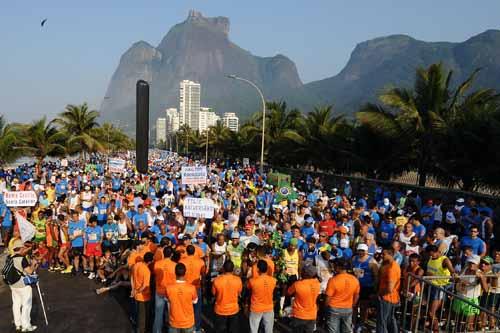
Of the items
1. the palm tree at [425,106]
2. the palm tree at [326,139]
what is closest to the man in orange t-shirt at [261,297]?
the palm tree at [425,106]

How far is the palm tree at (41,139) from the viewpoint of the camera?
Answer: 86.4ft

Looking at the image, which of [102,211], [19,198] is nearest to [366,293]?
[102,211]

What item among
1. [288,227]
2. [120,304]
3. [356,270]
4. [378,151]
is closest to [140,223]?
[120,304]

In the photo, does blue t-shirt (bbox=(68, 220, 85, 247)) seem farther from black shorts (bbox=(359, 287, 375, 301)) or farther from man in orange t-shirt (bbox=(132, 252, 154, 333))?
black shorts (bbox=(359, 287, 375, 301))

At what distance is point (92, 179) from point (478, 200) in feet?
57.3

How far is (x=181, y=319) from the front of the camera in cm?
523

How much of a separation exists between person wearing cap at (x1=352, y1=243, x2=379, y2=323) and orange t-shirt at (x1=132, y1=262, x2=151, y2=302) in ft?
11.5

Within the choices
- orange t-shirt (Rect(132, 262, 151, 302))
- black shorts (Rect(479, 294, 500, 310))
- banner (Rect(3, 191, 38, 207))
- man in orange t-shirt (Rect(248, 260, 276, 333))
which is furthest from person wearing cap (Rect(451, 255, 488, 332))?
banner (Rect(3, 191, 38, 207))

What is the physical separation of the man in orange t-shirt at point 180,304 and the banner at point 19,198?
23.4 feet

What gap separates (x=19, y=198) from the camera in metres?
10.3

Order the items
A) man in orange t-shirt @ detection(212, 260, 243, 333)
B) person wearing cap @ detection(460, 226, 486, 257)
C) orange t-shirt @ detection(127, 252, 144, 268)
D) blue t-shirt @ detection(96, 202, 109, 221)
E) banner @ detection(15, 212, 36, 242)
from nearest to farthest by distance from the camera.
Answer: man in orange t-shirt @ detection(212, 260, 243, 333), orange t-shirt @ detection(127, 252, 144, 268), banner @ detection(15, 212, 36, 242), person wearing cap @ detection(460, 226, 486, 257), blue t-shirt @ detection(96, 202, 109, 221)

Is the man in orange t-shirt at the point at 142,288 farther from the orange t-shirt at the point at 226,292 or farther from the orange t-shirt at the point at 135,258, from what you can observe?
the orange t-shirt at the point at 226,292

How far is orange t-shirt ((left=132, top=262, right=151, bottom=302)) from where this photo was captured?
5.99m

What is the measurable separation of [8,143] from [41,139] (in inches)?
217
